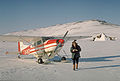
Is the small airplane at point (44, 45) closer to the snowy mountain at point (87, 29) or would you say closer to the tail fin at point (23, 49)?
the tail fin at point (23, 49)

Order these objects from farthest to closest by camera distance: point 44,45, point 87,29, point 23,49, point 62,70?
point 87,29 → point 23,49 → point 44,45 → point 62,70

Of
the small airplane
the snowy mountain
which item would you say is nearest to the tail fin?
the small airplane

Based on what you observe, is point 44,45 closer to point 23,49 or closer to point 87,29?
point 23,49

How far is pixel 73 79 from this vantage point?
573cm

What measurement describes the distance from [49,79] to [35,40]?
6537mm

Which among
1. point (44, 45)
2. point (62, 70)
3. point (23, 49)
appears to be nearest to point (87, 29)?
point (23, 49)

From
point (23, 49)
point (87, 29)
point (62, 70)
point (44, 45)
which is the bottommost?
point (62, 70)

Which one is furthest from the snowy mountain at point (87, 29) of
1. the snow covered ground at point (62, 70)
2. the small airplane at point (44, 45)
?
the small airplane at point (44, 45)

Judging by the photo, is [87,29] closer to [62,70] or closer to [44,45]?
[44,45]

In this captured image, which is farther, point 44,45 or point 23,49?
point 23,49

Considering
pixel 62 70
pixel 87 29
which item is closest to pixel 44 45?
pixel 62 70

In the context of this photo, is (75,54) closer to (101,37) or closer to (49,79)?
(49,79)

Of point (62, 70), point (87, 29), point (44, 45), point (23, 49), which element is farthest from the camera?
point (87, 29)

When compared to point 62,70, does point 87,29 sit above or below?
above
